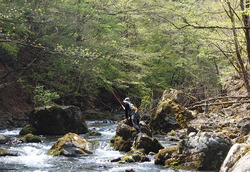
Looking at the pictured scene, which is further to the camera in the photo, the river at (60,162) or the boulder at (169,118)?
the boulder at (169,118)

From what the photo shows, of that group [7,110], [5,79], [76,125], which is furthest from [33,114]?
[5,79]

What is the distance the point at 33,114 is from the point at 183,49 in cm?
1589

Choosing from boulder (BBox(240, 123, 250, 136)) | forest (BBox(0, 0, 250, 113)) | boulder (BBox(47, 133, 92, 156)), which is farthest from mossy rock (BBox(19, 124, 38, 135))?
boulder (BBox(240, 123, 250, 136))

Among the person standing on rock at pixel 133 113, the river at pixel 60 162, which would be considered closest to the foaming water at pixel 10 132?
the river at pixel 60 162

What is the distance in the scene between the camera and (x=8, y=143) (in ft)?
36.4

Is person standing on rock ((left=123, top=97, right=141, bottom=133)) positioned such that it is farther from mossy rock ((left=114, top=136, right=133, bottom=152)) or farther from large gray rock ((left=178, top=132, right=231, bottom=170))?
large gray rock ((left=178, top=132, right=231, bottom=170))

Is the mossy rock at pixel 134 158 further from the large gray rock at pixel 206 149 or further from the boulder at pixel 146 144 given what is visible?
the large gray rock at pixel 206 149

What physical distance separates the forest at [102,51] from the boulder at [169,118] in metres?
1.40

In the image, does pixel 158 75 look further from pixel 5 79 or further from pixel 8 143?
pixel 8 143

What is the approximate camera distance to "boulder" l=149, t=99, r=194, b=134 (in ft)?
48.3

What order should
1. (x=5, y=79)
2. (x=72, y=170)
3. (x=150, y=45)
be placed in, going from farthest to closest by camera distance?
(x=150, y=45) → (x=5, y=79) → (x=72, y=170)

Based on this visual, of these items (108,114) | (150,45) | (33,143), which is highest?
(150,45)

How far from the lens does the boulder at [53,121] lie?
13891 mm

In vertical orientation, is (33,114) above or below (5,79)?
below
